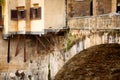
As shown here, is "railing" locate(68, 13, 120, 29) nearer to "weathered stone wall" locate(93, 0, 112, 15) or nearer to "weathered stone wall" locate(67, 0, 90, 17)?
"weathered stone wall" locate(67, 0, 90, 17)

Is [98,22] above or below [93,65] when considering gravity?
above

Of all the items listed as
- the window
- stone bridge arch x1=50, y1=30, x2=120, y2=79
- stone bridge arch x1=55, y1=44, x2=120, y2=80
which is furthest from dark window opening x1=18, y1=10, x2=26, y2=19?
stone bridge arch x1=55, y1=44, x2=120, y2=80

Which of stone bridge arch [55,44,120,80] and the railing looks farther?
stone bridge arch [55,44,120,80]

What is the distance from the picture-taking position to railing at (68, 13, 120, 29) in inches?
716

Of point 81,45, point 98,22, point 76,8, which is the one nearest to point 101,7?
point 76,8

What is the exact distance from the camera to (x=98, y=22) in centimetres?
1955

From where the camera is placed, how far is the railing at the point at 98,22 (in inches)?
716

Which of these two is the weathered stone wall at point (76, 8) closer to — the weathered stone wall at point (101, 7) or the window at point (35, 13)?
the weathered stone wall at point (101, 7)

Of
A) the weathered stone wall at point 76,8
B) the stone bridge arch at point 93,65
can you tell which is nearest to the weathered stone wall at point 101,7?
the weathered stone wall at point 76,8

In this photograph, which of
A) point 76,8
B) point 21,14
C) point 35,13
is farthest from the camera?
point 21,14

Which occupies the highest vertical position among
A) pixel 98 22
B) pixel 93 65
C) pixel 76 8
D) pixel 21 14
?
pixel 76 8

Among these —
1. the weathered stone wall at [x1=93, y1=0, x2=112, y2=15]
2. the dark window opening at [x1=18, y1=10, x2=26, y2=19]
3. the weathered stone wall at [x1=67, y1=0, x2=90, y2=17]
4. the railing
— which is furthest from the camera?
the dark window opening at [x1=18, y1=10, x2=26, y2=19]

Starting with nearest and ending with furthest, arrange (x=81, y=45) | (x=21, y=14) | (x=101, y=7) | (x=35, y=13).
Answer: (x=81, y=45)
(x=101, y=7)
(x=35, y=13)
(x=21, y=14)

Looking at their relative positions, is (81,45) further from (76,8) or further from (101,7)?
(76,8)
